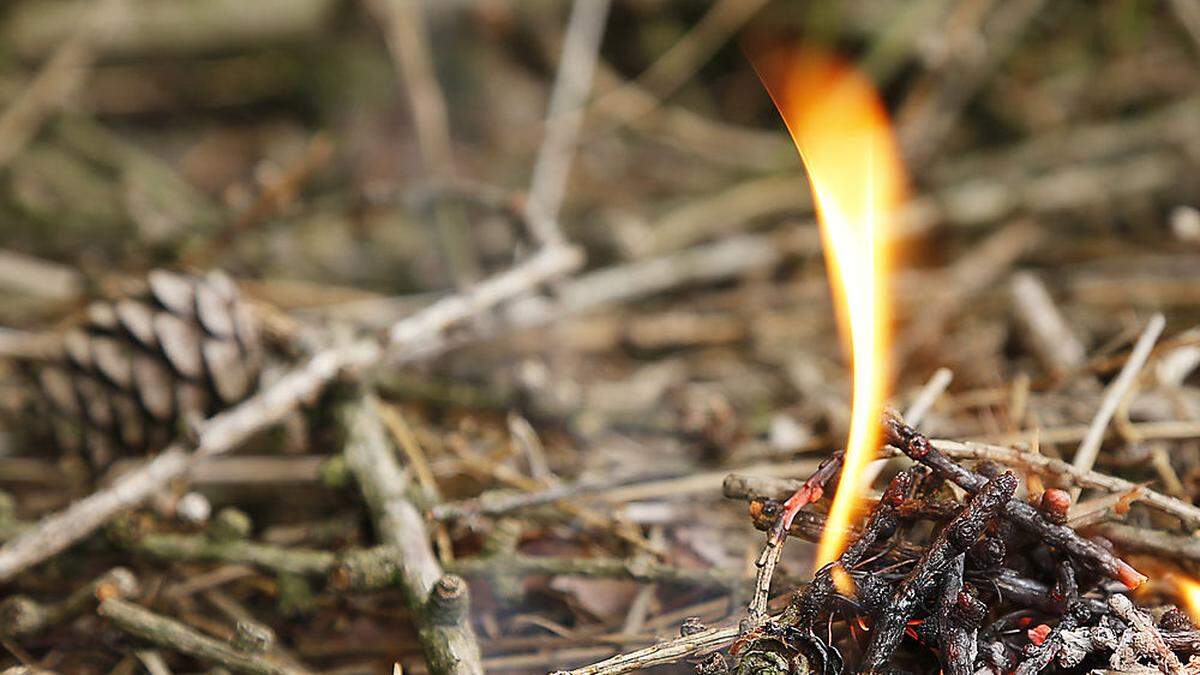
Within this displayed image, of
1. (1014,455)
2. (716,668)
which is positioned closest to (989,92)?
(1014,455)

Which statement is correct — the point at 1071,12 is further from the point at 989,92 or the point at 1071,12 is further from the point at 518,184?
the point at 518,184

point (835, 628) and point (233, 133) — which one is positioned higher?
point (233, 133)

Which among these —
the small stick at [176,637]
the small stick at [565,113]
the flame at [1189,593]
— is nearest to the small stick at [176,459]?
the small stick at [176,637]

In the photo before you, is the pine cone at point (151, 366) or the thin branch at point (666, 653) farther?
the pine cone at point (151, 366)

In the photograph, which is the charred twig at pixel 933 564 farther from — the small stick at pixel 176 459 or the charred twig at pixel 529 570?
the small stick at pixel 176 459

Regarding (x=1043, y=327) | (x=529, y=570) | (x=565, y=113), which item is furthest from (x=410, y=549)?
(x=565, y=113)
